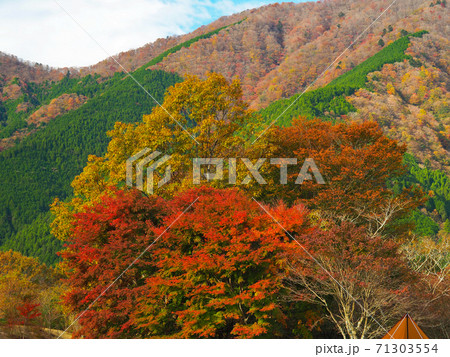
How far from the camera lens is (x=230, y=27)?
188375mm

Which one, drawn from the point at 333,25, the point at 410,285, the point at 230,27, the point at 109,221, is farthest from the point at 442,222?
the point at 230,27

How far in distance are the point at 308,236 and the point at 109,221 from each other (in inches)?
285

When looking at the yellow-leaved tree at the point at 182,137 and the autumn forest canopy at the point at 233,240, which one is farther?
the yellow-leaved tree at the point at 182,137

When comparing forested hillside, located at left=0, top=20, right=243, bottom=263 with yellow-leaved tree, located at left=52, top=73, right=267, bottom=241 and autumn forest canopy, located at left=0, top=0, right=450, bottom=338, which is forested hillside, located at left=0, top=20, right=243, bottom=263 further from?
autumn forest canopy, located at left=0, top=0, right=450, bottom=338

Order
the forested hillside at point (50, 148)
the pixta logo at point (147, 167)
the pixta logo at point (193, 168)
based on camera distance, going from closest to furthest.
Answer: the pixta logo at point (193, 168), the pixta logo at point (147, 167), the forested hillside at point (50, 148)

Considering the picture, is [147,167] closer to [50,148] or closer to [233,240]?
[233,240]

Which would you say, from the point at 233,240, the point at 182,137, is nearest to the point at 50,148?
the point at 182,137

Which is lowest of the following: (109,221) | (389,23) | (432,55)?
(109,221)

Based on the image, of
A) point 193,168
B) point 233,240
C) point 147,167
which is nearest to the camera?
point 233,240

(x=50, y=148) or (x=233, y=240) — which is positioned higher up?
(x=233, y=240)

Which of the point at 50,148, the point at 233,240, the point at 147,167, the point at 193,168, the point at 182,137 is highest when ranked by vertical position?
the point at 182,137

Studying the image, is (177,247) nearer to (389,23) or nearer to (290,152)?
(290,152)

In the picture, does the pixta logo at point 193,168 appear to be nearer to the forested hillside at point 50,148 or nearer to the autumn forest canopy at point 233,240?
the autumn forest canopy at point 233,240

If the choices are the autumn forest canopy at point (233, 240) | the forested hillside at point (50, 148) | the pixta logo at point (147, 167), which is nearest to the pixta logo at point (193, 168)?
the pixta logo at point (147, 167)
